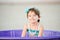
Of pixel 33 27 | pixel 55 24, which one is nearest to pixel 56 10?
pixel 55 24

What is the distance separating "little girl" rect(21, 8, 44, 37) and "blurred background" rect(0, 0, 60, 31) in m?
0.03

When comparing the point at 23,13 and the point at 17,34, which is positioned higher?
the point at 23,13

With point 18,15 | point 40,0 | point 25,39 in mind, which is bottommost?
point 25,39

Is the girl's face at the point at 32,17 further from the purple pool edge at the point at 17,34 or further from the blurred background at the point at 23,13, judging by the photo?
the purple pool edge at the point at 17,34

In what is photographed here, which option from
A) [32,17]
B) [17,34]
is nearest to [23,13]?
[32,17]

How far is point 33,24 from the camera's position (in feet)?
4.88

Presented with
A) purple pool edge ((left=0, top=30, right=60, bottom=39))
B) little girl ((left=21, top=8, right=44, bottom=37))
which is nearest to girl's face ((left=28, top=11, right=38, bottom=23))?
little girl ((left=21, top=8, right=44, bottom=37))

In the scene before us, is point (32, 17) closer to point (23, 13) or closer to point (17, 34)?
point (23, 13)

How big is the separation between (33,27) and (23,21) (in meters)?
0.11

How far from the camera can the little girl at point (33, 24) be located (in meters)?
1.47

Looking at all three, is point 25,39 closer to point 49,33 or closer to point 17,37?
point 17,37

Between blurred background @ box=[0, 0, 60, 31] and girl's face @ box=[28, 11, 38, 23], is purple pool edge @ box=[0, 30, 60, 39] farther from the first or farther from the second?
girl's face @ box=[28, 11, 38, 23]

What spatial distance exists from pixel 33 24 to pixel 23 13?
0.14 meters

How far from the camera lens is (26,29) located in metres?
1.48
